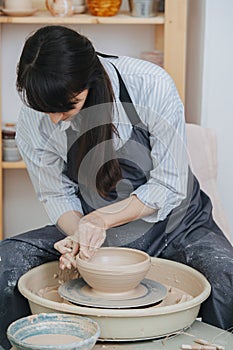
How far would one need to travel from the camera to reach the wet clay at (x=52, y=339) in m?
1.53

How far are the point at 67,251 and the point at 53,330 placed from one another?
299 mm

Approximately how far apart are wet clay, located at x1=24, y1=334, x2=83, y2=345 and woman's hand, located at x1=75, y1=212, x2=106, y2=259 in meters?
0.26

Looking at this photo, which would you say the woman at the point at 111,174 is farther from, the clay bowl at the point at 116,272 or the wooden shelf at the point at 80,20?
the wooden shelf at the point at 80,20

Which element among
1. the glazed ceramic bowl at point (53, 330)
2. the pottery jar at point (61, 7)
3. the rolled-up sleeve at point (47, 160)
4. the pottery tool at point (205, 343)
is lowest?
the pottery tool at point (205, 343)

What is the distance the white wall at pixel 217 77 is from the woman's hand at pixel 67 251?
3.52 feet

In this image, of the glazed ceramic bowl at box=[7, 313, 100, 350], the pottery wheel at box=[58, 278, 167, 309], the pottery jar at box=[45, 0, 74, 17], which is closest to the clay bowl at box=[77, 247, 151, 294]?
the pottery wheel at box=[58, 278, 167, 309]

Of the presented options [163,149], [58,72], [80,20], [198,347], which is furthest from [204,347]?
Answer: [80,20]

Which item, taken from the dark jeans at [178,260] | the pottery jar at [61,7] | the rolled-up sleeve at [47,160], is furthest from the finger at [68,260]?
the pottery jar at [61,7]

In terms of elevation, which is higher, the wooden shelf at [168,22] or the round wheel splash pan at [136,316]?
the wooden shelf at [168,22]

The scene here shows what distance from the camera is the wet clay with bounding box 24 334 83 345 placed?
5.03ft

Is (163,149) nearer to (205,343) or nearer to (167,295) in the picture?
(167,295)

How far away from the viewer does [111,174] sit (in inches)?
77.3

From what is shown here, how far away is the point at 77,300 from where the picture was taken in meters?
1.70

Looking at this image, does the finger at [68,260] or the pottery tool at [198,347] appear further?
the finger at [68,260]
